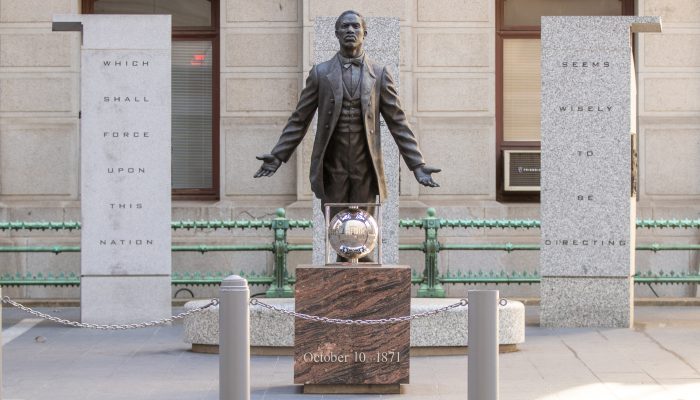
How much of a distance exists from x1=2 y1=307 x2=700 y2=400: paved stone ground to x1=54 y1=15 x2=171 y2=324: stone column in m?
0.58

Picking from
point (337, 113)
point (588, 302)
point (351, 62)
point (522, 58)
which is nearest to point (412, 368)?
point (337, 113)

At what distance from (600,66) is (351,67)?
418 cm

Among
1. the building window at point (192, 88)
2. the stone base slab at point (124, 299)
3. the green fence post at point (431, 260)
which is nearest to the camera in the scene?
the stone base slab at point (124, 299)

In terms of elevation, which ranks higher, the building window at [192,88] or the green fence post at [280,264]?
the building window at [192,88]

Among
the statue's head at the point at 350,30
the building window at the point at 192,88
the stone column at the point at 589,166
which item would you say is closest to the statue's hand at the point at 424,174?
the statue's head at the point at 350,30

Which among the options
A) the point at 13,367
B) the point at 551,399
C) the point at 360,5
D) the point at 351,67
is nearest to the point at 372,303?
the point at 551,399

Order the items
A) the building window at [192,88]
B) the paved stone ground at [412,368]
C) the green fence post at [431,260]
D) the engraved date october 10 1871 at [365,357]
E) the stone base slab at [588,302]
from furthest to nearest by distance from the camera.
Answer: the building window at [192,88]
the green fence post at [431,260]
the stone base slab at [588,302]
the paved stone ground at [412,368]
the engraved date october 10 1871 at [365,357]

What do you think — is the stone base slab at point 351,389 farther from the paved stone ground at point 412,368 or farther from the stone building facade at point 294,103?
the stone building facade at point 294,103

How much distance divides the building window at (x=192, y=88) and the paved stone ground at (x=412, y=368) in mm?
3889

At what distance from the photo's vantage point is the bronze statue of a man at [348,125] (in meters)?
11.5

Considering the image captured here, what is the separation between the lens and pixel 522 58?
18.8 meters

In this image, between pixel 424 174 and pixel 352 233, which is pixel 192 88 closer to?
pixel 424 174

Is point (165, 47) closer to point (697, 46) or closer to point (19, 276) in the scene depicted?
point (19, 276)

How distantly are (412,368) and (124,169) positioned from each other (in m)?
4.55
